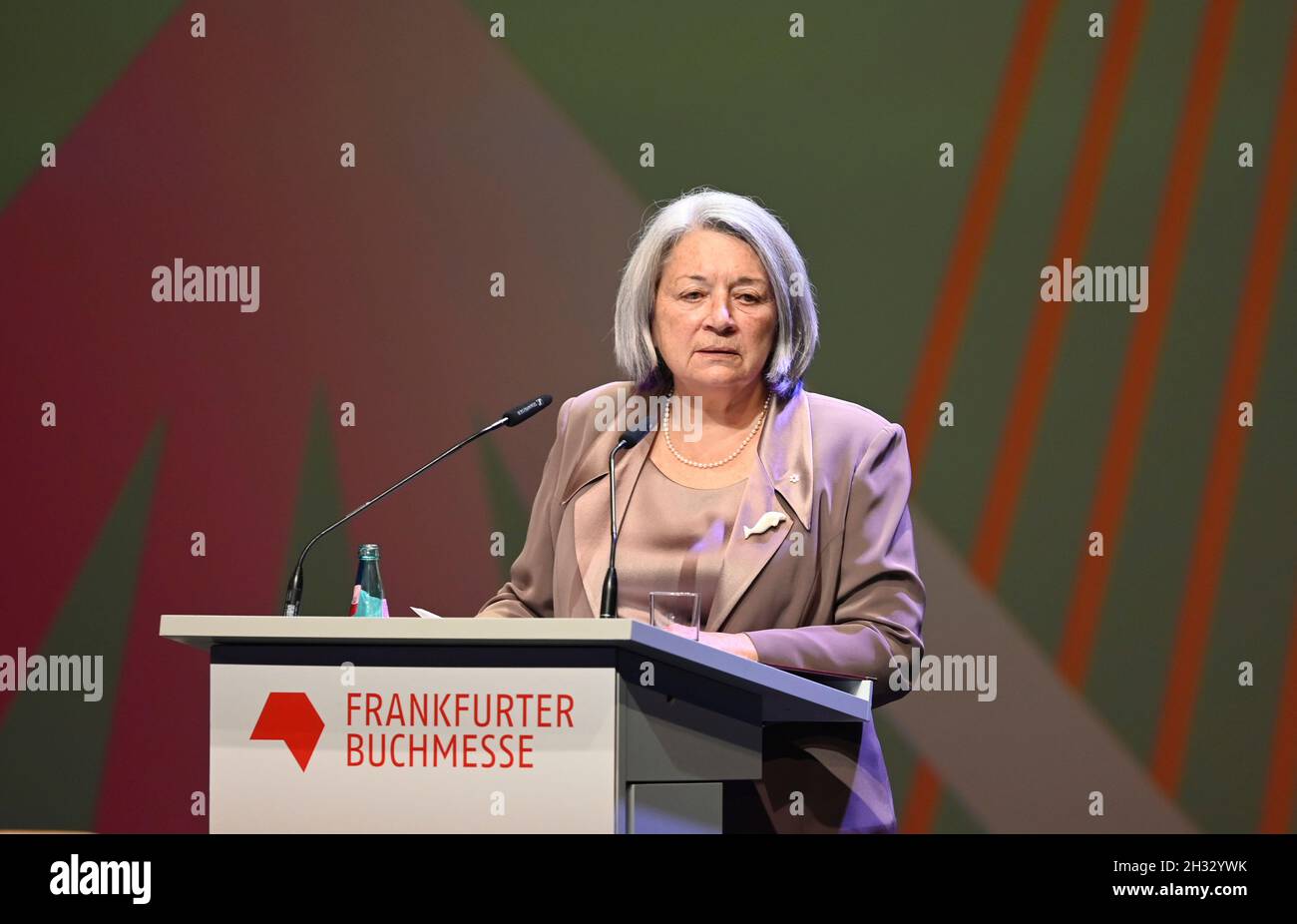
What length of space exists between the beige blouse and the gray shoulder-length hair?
24 cm

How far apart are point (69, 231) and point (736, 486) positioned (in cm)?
250

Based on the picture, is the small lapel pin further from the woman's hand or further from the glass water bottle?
the glass water bottle

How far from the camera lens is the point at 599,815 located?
1688mm

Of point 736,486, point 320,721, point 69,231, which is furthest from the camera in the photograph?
point 69,231

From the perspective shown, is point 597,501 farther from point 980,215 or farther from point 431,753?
point 980,215

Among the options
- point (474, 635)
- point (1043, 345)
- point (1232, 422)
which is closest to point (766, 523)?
point (474, 635)

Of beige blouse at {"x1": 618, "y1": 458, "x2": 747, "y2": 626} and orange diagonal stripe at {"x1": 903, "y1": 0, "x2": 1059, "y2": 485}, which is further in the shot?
orange diagonal stripe at {"x1": 903, "y1": 0, "x2": 1059, "y2": 485}

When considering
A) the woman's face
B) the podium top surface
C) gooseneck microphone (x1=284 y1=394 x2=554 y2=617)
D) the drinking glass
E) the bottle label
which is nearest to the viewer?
the podium top surface

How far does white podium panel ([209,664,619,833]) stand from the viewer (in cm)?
170

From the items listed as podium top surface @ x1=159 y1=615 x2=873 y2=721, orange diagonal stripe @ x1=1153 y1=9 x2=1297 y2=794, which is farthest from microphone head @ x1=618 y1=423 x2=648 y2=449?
orange diagonal stripe @ x1=1153 y1=9 x2=1297 y2=794
